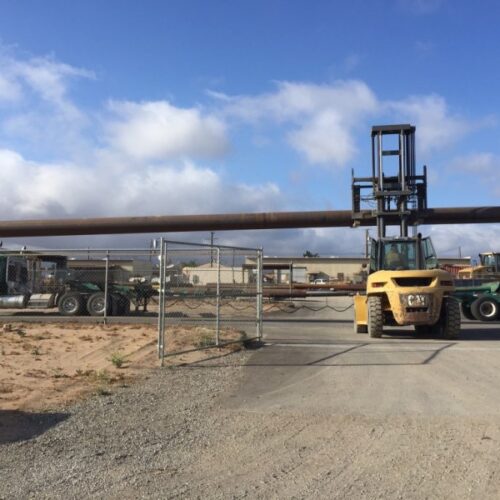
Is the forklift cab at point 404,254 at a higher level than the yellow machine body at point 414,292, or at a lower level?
higher

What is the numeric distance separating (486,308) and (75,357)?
1738cm

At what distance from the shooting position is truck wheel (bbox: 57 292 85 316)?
22.8 metres

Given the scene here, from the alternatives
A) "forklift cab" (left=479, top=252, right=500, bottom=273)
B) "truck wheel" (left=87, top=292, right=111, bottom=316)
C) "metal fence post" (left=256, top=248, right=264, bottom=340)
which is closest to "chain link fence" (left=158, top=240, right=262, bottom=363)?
"metal fence post" (left=256, top=248, right=264, bottom=340)

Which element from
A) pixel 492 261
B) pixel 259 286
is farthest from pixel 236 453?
pixel 492 261

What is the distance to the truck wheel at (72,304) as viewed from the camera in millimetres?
22766

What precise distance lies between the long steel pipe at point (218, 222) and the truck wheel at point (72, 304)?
9.11 ft

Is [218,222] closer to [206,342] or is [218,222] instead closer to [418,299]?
[418,299]

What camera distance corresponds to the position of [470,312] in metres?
23.9

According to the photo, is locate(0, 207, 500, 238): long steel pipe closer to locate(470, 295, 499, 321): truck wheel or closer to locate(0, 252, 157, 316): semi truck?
locate(0, 252, 157, 316): semi truck

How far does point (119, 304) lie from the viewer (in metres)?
22.7

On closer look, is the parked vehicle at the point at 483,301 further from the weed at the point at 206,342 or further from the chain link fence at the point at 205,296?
the weed at the point at 206,342

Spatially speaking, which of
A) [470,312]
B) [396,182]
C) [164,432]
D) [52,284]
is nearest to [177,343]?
[164,432]

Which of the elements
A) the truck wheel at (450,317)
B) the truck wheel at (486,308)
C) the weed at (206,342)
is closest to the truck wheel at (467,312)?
the truck wheel at (486,308)

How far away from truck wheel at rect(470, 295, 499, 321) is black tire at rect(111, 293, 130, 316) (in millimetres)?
14109
